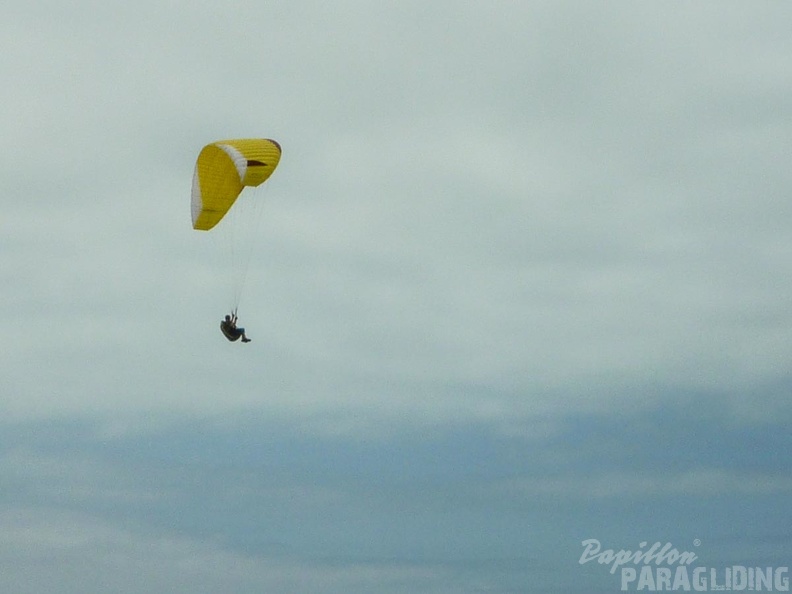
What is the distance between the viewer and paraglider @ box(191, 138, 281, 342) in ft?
295

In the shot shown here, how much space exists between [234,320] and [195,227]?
20.6 ft

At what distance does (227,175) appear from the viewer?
90875mm

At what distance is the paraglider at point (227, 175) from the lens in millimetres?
90062

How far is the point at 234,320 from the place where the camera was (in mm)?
90625

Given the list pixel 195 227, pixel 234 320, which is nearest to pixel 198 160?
pixel 195 227

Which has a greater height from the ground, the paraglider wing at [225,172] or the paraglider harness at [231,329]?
the paraglider wing at [225,172]

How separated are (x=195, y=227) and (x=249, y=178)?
16.0ft

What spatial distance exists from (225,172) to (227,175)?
0.68 feet

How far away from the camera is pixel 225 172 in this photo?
90.9m

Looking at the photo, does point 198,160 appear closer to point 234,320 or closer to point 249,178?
point 249,178

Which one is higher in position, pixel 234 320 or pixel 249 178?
pixel 249 178

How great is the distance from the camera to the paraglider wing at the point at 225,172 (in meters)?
90.1

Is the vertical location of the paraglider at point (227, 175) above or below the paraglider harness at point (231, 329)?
above

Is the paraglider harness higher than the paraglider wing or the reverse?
the reverse
